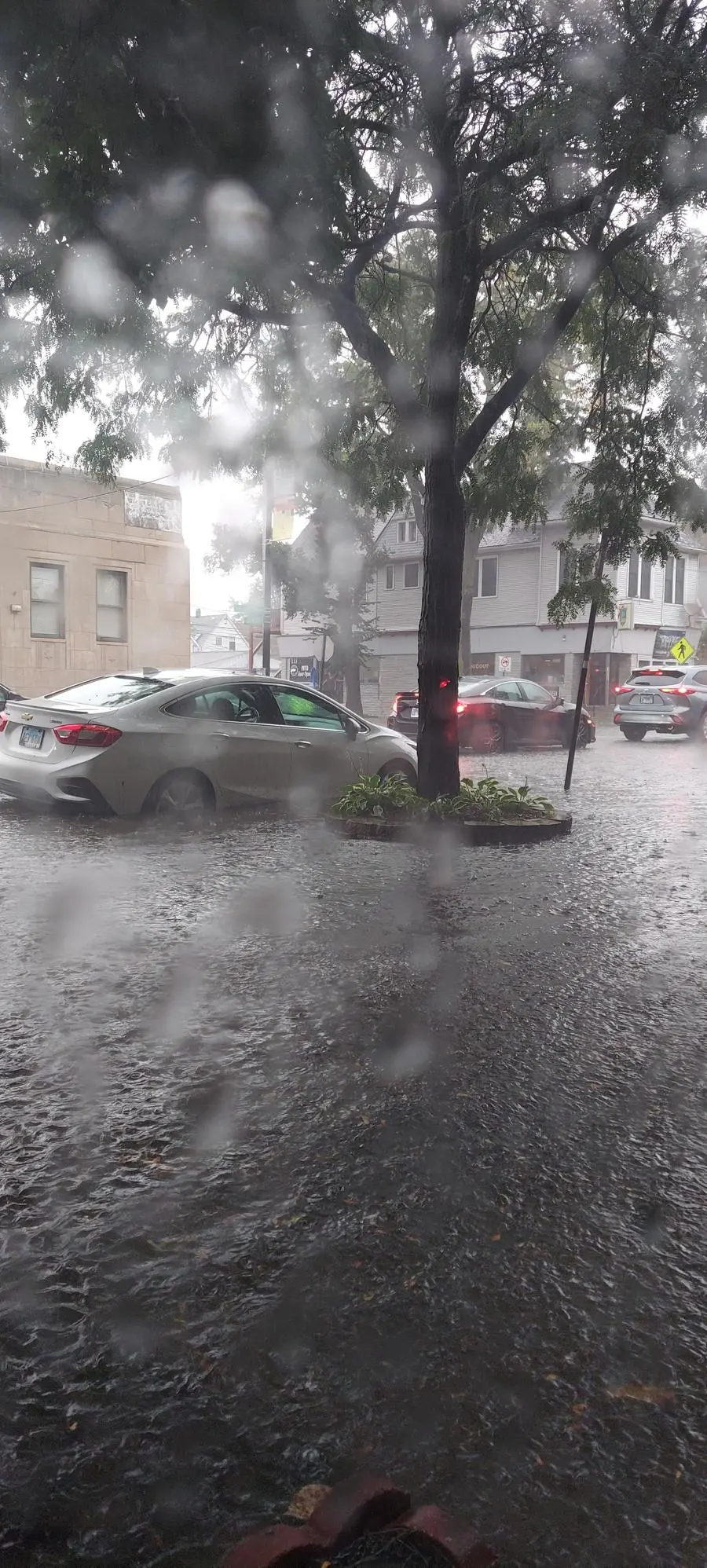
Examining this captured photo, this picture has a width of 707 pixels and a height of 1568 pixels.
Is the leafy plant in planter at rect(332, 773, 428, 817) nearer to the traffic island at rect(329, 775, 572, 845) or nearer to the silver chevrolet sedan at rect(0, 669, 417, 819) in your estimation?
the traffic island at rect(329, 775, 572, 845)

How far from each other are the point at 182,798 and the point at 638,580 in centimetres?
3920

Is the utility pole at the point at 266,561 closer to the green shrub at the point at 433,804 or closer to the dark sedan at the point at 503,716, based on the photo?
the dark sedan at the point at 503,716

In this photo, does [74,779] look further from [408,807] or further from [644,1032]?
[644,1032]

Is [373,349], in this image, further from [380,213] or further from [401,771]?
[401,771]

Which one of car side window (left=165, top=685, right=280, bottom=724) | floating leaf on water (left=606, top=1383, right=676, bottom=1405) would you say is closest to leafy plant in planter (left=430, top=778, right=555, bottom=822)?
car side window (left=165, top=685, right=280, bottom=724)

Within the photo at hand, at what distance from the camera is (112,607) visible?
109ft

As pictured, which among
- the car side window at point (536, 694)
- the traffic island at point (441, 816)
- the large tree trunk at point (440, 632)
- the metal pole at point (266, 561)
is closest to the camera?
the traffic island at point (441, 816)

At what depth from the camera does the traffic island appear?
10.6 m

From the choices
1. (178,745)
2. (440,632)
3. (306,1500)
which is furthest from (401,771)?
(306,1500)

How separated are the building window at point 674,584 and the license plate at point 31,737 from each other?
1604 inches

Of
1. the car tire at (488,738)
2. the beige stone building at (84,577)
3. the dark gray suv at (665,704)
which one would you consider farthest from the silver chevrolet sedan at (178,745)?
the beige stone building at (84,577)

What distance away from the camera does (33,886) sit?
24.8ft

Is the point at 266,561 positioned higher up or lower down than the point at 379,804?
higher up

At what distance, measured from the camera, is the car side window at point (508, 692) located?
23.5 metres
